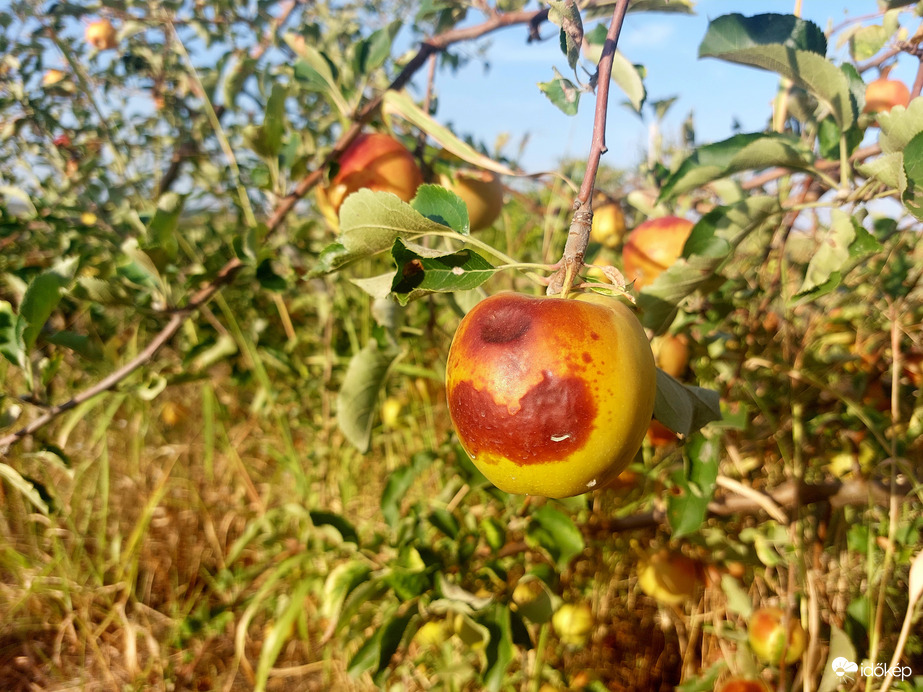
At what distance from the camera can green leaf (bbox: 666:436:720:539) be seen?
67 cm

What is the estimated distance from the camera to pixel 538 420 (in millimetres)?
383

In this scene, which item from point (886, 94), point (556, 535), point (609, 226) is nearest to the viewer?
point (556, 535)

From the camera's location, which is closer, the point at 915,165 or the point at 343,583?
the point at 915,165

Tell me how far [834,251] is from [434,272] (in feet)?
1.38

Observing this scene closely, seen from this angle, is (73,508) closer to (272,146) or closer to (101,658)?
(101,658)

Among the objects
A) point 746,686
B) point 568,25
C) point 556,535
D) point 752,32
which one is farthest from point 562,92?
point 746,686

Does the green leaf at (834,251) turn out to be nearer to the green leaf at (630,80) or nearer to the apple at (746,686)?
the green leaf at (630,80)

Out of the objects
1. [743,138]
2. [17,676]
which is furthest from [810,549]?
[17,676]

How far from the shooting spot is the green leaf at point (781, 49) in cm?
51

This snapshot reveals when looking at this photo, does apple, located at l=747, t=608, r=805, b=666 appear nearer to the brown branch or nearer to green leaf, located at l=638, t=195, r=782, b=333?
green leaf, located at l=638, t=195, r=782, b=333

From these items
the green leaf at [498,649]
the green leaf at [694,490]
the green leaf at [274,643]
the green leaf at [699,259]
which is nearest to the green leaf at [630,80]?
the green leaf at [699,259]

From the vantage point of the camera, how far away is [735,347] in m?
1.09

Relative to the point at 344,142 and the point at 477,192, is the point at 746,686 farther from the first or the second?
the point at 344,142

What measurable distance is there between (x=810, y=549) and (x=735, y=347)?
1.39 ft
